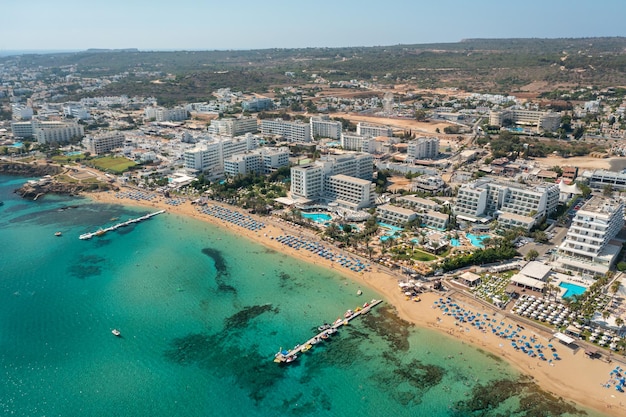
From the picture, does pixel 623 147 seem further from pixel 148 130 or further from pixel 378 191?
pixel 148 130

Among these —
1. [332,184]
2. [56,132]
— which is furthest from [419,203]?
[56,132]

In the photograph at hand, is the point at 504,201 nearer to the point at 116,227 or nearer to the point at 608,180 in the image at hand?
the point at 608,180

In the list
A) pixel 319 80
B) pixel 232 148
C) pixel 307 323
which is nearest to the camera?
pixel 307 323

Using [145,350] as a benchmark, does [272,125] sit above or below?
above

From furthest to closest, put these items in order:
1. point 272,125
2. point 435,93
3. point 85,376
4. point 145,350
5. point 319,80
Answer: point 319,80 → point 435,93 → point 272,125 → point 145,350 → point 85,376

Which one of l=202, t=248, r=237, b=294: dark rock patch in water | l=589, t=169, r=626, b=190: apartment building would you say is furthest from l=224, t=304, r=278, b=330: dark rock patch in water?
l=589, t=169, r=626, b=190: apartment building

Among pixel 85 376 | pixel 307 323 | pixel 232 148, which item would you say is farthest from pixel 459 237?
pixel 232 148
